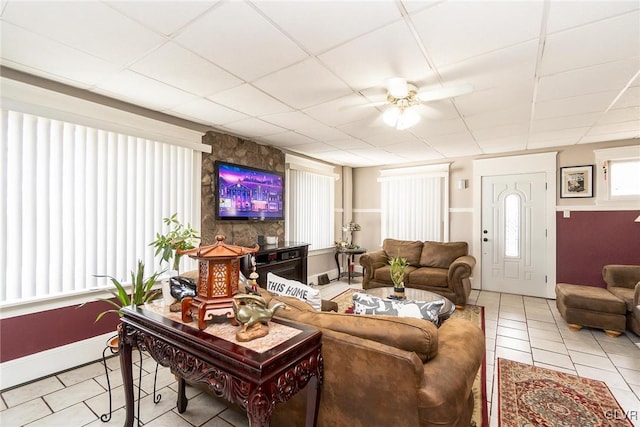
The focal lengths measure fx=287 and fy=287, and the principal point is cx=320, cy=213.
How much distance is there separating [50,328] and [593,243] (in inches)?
260

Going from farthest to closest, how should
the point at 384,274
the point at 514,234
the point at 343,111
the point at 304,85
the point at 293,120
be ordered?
the point at 514,234 → the point at 384,274 → the point at 293,120 → the point at 343,111 → the point at 304,85

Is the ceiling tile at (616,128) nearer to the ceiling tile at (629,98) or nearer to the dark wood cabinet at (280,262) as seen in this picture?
the ceiling tile at (629,98)

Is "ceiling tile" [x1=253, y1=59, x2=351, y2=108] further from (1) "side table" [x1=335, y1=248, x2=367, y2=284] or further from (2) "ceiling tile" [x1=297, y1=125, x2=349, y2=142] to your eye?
(1) "side table" [x1=335, y1=248, x2=367, y2=284]

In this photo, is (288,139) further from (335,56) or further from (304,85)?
(335,56)

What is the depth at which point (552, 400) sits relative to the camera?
205cm

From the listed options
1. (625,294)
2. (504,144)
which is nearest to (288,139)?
(504,144)

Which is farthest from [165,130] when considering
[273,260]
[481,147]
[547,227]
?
[547,227]

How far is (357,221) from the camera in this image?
6496 mm

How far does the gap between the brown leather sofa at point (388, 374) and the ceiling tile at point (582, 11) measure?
5.76 ft

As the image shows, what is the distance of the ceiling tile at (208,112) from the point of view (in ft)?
9.31

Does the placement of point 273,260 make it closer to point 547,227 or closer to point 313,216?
point 313,216

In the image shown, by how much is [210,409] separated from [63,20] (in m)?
2.56

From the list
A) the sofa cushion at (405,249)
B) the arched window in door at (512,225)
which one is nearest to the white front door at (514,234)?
the arched window in door at (512,225)

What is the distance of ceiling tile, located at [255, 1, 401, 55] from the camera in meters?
1.47
